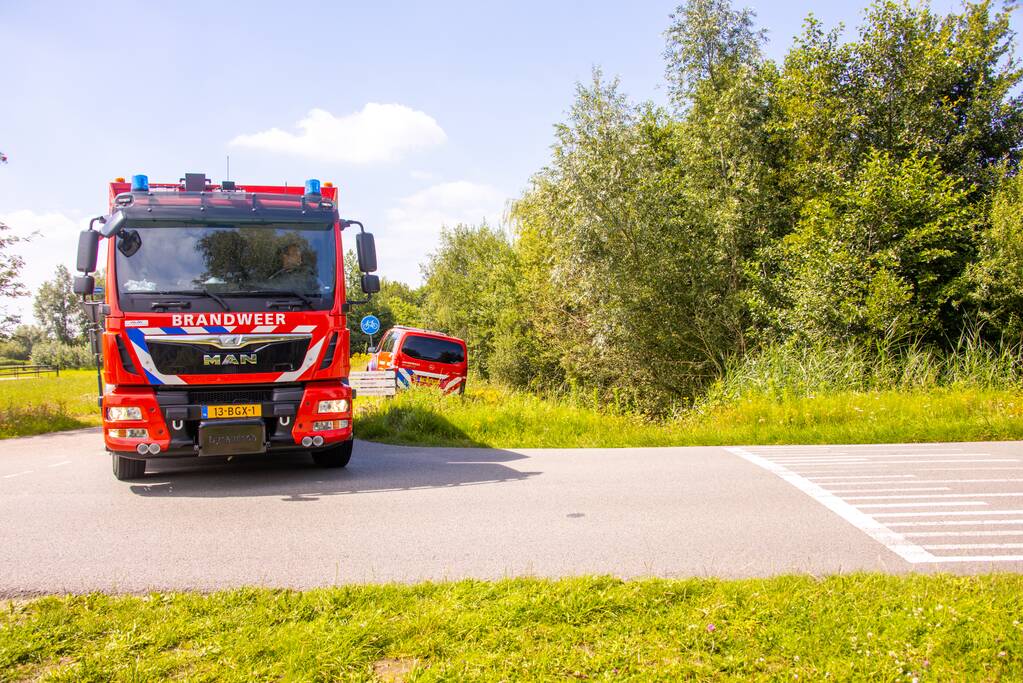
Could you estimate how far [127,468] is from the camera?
794 centimetres

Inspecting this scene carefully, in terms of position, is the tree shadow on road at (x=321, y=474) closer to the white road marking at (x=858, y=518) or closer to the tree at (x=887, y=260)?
the white road marking at (x=858, y=518)

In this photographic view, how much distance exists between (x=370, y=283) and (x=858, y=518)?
218 inches

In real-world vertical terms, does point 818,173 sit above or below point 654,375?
above

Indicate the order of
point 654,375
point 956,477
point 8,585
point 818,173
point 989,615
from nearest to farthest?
point 989,615, point 8,585, point 956,477, point 818,173, point 654,375

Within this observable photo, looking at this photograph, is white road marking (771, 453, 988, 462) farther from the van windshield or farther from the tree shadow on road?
the van windshield

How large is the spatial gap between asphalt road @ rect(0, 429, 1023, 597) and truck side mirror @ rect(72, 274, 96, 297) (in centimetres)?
207

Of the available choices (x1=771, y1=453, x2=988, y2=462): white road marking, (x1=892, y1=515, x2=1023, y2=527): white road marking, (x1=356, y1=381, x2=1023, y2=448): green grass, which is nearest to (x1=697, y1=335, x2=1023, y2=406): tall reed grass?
(x1=356, y1=381, x2=1023, y2=448): green grass

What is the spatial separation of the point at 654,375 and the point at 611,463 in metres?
14.2

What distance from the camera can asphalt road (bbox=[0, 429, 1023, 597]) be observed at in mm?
4621

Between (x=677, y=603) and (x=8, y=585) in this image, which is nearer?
(x=677, y=603)

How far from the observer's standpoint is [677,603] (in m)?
3.82

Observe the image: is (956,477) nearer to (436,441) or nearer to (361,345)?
(436,441)

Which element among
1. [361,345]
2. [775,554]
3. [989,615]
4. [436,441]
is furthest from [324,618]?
[361,345]

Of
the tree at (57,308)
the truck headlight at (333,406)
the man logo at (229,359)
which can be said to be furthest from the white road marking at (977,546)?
the tree at (57,308)
